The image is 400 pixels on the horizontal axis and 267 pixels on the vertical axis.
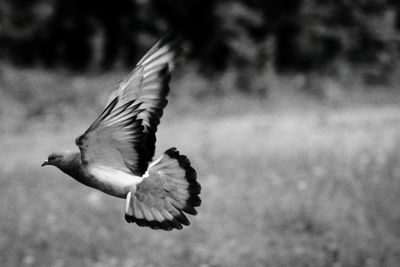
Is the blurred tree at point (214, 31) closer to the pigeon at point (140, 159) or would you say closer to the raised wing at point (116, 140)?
the pigeon at point (140, 159)

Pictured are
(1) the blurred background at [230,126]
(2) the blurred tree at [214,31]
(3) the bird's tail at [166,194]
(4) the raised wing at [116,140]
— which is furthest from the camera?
(2) the blurred tree at [214,31]

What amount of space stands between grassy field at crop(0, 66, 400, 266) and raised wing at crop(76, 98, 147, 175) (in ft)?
7.14

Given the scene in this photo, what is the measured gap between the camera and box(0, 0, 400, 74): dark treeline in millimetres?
13320

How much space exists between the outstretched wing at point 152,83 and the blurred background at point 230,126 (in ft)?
4.31

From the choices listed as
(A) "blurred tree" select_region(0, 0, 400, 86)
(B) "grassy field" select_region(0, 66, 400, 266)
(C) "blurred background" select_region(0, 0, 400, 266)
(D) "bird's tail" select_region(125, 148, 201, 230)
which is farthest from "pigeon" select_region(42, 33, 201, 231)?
(A) "blurred tree" select_region(0, 0, 400, 86)

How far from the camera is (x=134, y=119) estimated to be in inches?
76.5

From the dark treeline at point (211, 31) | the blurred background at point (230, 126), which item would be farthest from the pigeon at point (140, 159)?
the dark treeline at point (211, 31)

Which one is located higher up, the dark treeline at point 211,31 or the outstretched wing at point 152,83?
the dark treeline at point 211,31

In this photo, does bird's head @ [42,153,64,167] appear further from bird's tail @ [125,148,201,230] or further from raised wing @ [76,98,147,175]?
bird's tail @ [125,148,201,230]

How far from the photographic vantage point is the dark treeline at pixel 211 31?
1332 centimetres

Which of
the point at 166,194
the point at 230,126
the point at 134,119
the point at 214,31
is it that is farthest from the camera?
the point at 214,31

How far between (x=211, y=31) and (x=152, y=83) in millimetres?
11666

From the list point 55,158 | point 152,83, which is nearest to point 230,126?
point 152,83

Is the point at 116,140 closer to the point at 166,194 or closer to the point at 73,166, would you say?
the point at 73,166
